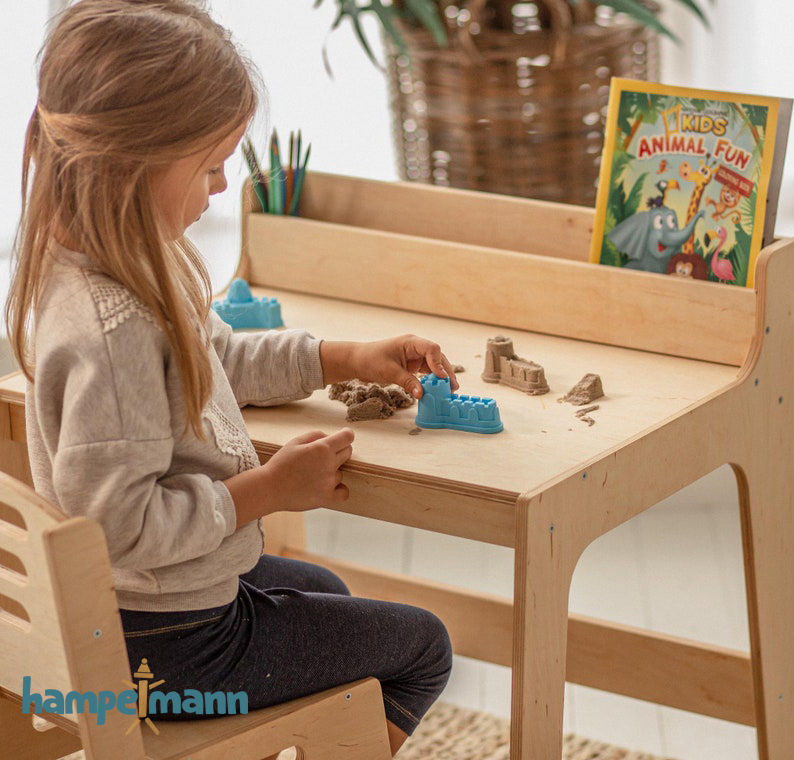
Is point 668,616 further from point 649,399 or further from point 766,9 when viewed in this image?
point 766,9

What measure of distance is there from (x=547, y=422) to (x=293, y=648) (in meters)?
0.33

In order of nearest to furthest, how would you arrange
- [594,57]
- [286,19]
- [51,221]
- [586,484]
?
[51,221] → [586,484] → [594,57] → [286,19]

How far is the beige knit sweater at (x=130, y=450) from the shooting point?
0.98 m

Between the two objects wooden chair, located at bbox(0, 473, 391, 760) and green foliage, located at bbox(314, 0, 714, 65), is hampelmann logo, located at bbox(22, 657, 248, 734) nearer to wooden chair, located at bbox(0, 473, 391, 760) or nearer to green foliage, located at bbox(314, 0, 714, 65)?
wooden chair, located at bbox(0, 473, 391, 760)

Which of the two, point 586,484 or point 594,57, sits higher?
point 594,57

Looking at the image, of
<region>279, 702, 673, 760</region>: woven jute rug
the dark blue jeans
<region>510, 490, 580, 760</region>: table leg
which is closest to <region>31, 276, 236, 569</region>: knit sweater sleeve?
the dark blue jeans

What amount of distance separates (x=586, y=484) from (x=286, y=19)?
5.05 feet

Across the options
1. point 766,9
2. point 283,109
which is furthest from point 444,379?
point 766,9

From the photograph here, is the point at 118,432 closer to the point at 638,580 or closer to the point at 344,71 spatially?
the point at 638,580

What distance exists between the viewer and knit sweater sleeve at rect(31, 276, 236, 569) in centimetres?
98

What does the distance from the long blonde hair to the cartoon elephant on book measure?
0.62 meters

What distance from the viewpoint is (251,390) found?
51.4 inches

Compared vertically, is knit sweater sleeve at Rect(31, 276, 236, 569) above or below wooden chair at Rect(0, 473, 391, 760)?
above

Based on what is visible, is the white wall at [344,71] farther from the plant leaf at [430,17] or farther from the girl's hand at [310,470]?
the girl's hand at [310,470]
